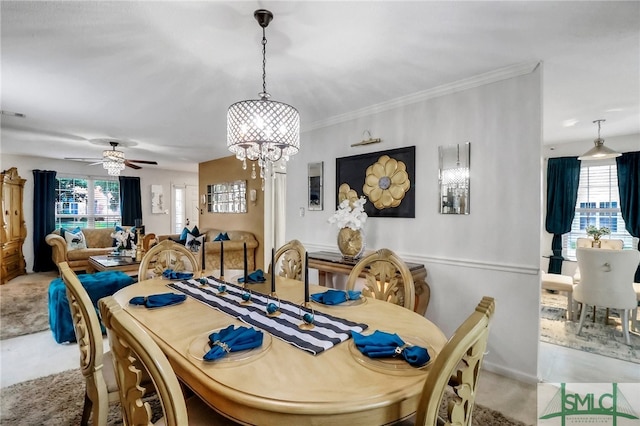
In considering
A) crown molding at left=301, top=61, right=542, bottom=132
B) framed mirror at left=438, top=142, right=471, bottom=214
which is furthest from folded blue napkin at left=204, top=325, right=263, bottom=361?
crown molding at left=301, top=61, right=542, bottom=132

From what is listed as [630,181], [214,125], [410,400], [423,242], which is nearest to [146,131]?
[214,125]

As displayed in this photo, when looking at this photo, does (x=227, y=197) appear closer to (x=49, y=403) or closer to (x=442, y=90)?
(x=49, y=403)

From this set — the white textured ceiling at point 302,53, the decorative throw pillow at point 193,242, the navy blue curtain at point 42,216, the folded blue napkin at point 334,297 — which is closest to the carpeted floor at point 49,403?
the folded blue napkin at point 334,297

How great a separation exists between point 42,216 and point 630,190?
9996 mm

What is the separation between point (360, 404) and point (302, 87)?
2562 mm

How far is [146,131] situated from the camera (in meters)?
4.35

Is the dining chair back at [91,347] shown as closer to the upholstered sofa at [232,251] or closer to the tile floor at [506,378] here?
the tile floor at [506,378]

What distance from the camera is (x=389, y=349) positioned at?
3.54 ft

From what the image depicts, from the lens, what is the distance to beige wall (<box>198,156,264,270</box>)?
5.62 metres

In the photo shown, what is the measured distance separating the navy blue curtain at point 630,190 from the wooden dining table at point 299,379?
465 centimetres

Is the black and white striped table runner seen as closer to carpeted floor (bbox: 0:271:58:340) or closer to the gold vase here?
the gold vase

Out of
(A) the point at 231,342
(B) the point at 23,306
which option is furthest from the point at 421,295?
(B) the point at 23,306

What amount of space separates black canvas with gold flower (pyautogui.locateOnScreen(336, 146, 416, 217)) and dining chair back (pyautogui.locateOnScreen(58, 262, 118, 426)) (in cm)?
251

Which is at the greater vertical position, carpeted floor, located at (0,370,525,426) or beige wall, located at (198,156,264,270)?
beige wall, located at (198,156,264,270)
